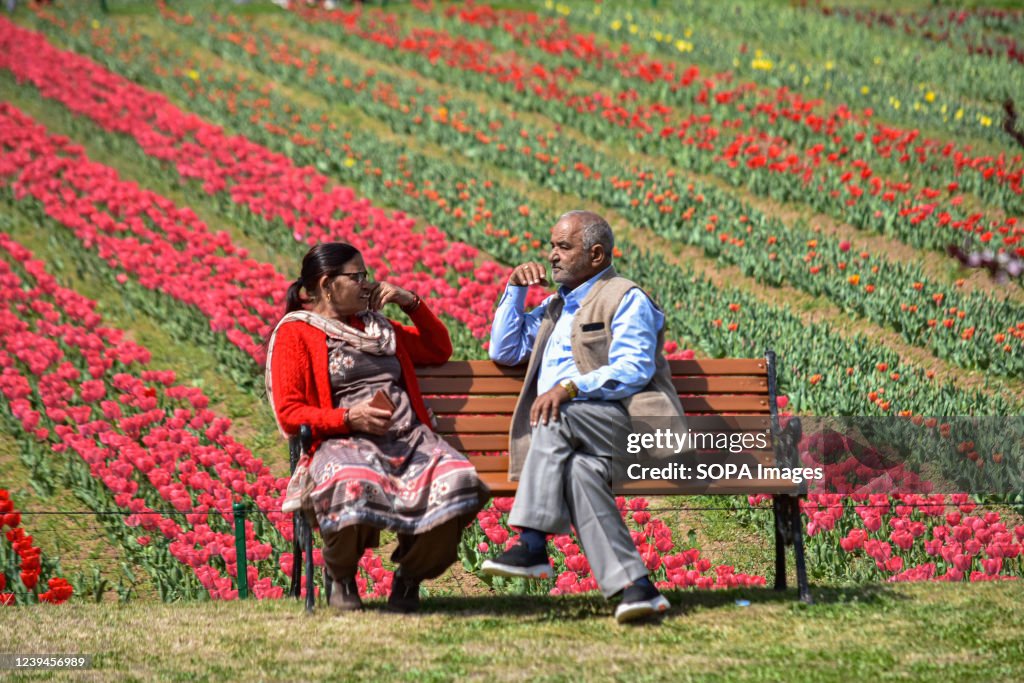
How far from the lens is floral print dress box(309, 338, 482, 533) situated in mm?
5133

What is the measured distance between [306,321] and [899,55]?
13.7 m

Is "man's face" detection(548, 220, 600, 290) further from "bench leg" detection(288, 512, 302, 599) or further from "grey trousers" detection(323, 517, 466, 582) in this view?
"bench leg" detection(288, 512, 302, 599)

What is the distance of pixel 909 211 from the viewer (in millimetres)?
11305

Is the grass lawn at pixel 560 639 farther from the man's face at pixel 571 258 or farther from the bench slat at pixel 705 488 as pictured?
the man's face at pixel 571 258

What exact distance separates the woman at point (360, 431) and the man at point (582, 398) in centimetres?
31

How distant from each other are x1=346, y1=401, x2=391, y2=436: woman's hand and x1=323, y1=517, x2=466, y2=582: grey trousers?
40 cm

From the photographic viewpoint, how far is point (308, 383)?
556 centimetres

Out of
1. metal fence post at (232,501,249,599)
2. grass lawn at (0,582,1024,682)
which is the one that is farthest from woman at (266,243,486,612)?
metal fence post at (232,501,249,599)

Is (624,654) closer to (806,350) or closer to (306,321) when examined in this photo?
(306,321)

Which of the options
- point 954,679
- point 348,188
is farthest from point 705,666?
point 348,188

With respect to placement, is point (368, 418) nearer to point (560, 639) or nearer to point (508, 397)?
point (508, 397)

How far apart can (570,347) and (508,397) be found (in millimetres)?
548

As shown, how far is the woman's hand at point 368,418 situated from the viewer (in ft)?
17.6

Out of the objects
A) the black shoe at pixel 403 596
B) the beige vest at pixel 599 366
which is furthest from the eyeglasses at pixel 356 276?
the black shoe at pixel 403 596
